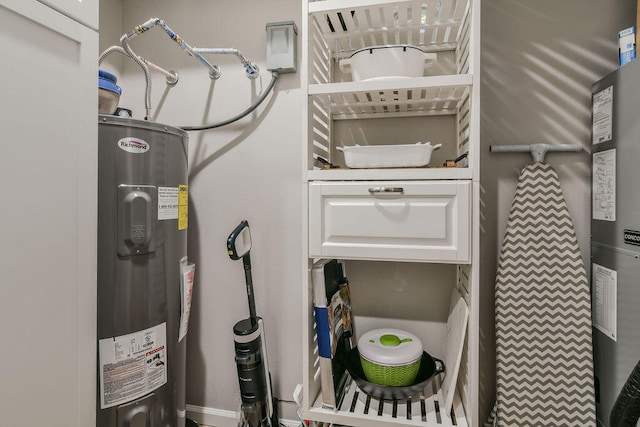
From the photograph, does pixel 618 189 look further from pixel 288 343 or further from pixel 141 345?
pixel 141 345

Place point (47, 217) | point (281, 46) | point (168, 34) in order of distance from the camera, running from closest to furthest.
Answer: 1. point (47, 217)
2. point (168, 34)
3. point (281, 46)

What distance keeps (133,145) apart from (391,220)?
0.81 m

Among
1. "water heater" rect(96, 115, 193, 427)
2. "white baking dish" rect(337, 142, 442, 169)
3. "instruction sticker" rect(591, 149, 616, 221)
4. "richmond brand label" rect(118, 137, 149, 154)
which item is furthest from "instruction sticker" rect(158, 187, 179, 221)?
"instruction sticker" rect(591, 149, 616, 221)

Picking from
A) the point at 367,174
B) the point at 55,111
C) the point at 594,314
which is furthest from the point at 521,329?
the point at 55,111

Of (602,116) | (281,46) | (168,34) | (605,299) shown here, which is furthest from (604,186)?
(168,34)

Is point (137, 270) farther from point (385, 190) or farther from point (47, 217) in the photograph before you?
point (385, 190)

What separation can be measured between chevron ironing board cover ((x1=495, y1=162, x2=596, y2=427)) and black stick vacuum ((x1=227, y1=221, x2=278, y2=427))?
0.82m

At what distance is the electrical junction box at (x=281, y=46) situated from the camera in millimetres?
1446

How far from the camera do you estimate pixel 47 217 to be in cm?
80

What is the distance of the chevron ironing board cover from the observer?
1140mm

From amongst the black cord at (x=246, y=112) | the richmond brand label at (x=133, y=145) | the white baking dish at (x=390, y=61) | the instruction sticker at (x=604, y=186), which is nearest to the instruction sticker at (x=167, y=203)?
the richmond brand label at (x=133, y=145)

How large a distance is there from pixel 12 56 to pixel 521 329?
153 centimetres

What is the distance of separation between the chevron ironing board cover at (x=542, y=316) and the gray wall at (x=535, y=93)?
0.11 metres

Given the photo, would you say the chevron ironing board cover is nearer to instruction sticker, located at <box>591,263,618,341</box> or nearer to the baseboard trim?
instruction sticker, located at <box>591,263,618,341</box>
